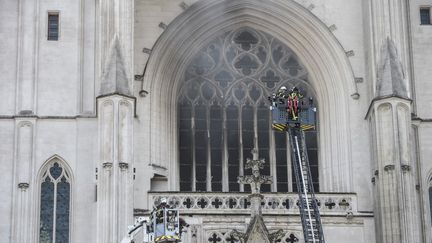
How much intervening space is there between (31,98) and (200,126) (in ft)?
15.8

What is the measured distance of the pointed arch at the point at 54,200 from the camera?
40000mm

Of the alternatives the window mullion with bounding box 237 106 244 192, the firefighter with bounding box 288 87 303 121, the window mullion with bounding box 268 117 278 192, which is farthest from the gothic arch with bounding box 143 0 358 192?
the firefighter with bounding box 288 87 303 121

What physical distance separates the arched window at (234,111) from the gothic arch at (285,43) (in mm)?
370

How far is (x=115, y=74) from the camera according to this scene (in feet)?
129

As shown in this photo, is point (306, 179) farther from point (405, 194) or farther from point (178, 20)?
point (178, 20)

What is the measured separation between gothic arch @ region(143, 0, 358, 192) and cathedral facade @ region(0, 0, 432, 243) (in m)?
0.04

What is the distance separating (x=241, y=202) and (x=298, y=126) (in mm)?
2466

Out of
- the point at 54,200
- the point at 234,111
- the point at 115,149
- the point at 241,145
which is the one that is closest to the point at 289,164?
the point at 241,145

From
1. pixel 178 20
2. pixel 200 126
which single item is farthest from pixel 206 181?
pixel 178 20

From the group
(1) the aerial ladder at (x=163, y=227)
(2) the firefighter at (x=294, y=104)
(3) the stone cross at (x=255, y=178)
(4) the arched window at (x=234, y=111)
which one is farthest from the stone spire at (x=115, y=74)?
(1) the aerial ladder at (x=163, y=227)

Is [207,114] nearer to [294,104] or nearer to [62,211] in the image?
[294,104]

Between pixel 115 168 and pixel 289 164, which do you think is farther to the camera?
pixel 289 164

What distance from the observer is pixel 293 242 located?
39.4 metres

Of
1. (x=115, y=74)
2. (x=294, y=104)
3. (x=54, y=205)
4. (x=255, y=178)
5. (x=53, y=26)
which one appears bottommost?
(x=54, y=205)
